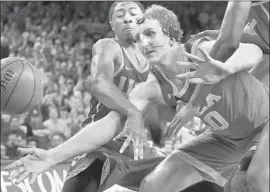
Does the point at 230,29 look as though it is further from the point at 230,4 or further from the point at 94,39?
the point at 94,39

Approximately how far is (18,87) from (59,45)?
6.44m

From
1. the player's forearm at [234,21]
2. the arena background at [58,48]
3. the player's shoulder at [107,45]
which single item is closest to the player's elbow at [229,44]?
the player's forearm at [234,21]

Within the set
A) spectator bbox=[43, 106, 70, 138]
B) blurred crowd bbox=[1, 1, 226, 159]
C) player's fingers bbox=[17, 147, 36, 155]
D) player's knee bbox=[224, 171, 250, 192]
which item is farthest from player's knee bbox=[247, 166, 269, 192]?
spectator bbox=[43, 106, 70, 138]

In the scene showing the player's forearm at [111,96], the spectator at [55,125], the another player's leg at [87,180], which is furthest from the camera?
the spectator at [55,125]

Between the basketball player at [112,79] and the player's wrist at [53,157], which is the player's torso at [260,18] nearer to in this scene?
the basketball player at [112,79]

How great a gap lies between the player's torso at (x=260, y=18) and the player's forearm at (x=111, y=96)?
0.83 meters

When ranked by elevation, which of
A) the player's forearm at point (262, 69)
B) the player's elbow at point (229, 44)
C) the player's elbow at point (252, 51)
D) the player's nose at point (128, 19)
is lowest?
the player's forearm at point (262, 69)

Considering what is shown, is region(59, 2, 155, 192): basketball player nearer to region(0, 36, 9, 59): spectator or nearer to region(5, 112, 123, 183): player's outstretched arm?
region(5, 112, 123, 183): player's outstretched arm

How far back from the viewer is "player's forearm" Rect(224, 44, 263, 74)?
10.5 ft

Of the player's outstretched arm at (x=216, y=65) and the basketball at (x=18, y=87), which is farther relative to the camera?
the basketball at (x=18, y=87)

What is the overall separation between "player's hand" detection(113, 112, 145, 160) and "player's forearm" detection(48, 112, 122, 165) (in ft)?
0.23

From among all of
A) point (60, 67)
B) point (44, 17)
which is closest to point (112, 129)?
point (60, 67)

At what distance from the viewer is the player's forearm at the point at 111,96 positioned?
3.84 metres

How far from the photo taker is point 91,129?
3680mm
